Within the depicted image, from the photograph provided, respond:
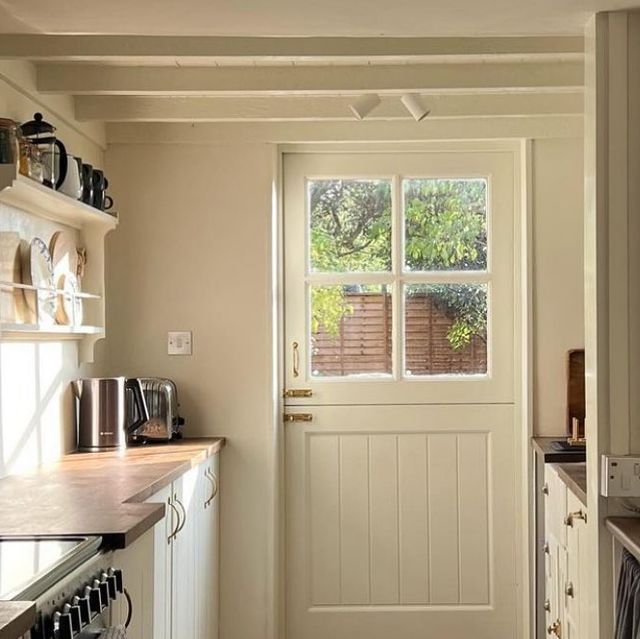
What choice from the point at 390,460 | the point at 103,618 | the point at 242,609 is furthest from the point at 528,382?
the point at 103,618

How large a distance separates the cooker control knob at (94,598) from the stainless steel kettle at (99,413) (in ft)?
5.09

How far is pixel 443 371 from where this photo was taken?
12.6 feet

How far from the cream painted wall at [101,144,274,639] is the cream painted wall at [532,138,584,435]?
1.08 meters

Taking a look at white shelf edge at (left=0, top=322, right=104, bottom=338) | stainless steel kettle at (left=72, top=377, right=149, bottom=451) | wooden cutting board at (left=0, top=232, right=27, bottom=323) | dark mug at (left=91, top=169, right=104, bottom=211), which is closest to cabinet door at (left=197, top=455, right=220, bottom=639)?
stainless steel kettle at (left=72, top=377, right=149, bottom=451)

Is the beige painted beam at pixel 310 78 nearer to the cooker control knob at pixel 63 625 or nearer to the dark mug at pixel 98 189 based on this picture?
the dark mug at pixel 98 189

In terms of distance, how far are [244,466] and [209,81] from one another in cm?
152

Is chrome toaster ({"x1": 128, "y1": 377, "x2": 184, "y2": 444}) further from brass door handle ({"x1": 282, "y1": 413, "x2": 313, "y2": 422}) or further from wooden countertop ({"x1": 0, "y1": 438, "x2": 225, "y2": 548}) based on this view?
brass door handle ({"x1": 282, "y1": 413, "x2": 313, "y2": 422})

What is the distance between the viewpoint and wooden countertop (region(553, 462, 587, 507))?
2.50 metres

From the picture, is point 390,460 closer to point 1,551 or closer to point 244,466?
point 244,466

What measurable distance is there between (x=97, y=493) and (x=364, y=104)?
1629 millimetres

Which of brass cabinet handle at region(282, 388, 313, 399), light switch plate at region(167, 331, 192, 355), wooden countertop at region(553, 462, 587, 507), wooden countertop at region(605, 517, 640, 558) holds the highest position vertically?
light switch plate at region(167, 331, 192, 355)

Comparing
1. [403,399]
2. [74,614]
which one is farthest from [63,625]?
[403,399]

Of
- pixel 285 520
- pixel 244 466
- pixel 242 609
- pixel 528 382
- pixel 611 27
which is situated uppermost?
pixel 611 27

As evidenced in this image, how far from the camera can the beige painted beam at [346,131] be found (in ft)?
12.0
